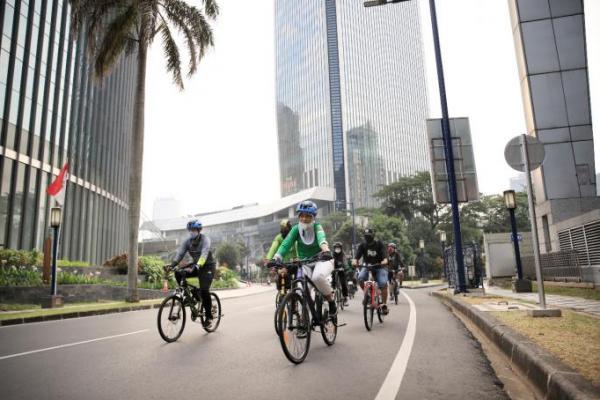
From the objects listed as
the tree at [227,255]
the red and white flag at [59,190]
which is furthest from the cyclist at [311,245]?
the tree at [227,255]

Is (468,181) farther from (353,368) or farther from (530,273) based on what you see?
(353,368)

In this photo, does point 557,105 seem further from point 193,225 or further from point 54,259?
point 54,259

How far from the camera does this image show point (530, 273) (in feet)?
66.3

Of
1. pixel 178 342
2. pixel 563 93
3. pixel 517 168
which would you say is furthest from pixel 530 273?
pixel 178 342

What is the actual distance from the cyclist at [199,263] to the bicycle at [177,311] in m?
0.10

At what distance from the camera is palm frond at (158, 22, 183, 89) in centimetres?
1838

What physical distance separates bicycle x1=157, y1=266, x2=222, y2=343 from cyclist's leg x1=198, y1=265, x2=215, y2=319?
0.24 feet

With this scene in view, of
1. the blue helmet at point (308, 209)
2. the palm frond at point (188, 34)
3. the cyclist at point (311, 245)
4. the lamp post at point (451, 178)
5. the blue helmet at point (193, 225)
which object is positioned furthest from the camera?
the palm frond at point (188, 34)

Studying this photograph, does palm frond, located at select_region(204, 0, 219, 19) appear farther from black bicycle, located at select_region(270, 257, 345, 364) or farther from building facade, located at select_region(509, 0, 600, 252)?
black bicycle, located at select_region(270, 257, 345, 364)

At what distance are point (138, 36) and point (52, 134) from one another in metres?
13.5

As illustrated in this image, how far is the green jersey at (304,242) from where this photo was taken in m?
5.70

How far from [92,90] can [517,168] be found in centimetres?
3479

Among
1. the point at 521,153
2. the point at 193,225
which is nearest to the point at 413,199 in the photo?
the point at 521,153

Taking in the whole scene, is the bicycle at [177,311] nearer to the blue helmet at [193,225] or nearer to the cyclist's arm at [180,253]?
the cyclist's arm at [180,253]
